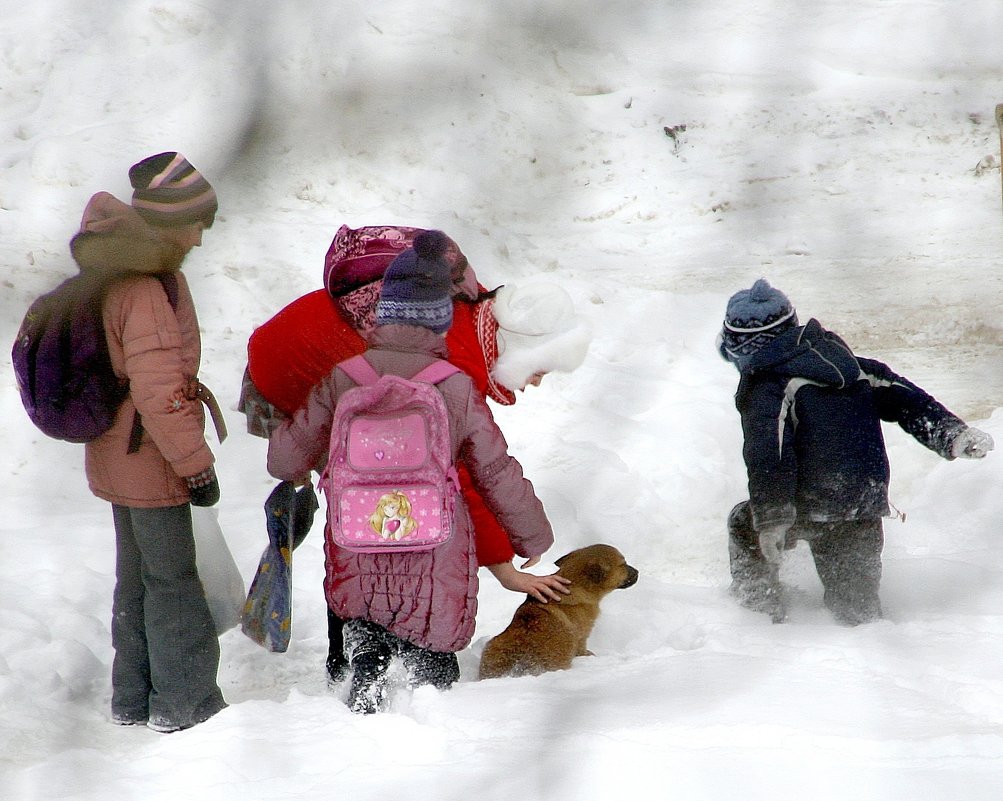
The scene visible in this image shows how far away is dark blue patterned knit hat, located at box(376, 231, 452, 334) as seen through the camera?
2.47m

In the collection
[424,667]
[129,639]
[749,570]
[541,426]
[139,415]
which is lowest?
[541,426]

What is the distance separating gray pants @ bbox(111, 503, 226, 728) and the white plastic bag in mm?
213

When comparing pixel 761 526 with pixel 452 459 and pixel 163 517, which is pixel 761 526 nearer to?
pixel 452 459

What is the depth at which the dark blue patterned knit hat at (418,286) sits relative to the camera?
8.11 ft

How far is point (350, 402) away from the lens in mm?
2471

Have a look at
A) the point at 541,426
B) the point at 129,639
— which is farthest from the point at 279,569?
the point at 541,426

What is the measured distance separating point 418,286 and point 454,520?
0.60m

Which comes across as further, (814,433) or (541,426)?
(541,426)

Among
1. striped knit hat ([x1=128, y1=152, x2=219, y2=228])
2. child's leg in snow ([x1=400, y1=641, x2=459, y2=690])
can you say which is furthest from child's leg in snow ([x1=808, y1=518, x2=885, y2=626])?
striped knit hat ([x1=128, y1=152, x2=219, y2=228])

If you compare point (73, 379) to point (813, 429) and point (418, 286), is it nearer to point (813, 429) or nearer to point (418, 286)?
point (418, 286)

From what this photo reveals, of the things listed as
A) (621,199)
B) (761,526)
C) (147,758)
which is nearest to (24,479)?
(147,758)

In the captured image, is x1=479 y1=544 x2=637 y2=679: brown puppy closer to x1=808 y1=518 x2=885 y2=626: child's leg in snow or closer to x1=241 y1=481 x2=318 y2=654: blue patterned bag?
x1=241 y1=481 x2=318 y2=654: blue patterned bag

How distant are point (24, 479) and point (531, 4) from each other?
439cm

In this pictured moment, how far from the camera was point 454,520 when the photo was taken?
2617 millimetres
